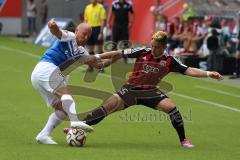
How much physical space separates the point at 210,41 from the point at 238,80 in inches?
71.3

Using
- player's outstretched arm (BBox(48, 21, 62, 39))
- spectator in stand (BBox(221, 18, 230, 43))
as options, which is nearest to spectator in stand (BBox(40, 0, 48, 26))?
spectator in stand (BBox(221, 18, 230, 43))

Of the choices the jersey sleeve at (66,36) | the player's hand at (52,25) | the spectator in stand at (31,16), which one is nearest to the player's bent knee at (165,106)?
the jersey sleeve at (66,36)

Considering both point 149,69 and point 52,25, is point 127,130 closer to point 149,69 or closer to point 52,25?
point 149,69

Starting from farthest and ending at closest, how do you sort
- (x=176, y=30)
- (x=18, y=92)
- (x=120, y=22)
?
(x=176, y=30)
(x=120, y=22)
(x=18, y=92)

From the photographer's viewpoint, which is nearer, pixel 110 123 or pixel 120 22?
pixel 110 123

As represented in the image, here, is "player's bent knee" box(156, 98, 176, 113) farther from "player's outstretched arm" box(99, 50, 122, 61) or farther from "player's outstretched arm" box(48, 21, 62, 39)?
"player's outstretched arm" box(48, 21, 62, 39)

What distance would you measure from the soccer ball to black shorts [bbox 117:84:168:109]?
35.9 inches

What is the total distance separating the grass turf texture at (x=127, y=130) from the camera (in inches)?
428

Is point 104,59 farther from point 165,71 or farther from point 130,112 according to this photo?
point 130,112

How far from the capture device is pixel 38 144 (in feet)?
37.4

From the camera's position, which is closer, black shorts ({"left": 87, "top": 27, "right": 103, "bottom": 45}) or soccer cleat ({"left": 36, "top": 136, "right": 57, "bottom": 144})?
soccer cleat ({"left": 36, "top": 136, "right": 57, "bottom": 144})

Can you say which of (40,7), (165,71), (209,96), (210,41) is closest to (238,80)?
(210,41)

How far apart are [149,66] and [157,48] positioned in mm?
389

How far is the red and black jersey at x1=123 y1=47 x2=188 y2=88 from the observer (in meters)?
11.7
